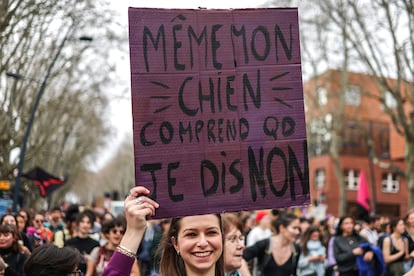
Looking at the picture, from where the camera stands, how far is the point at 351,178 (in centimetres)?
5303

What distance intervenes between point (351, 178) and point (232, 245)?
48952mm

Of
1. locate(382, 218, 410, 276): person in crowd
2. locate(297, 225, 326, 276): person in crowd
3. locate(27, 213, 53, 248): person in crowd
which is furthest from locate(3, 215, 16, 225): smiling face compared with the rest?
locate(382, 218, 410, 276): person in crowd

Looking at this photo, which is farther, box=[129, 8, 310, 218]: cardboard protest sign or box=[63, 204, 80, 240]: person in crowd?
box=[63, 204, 80, 240]: person in crowd

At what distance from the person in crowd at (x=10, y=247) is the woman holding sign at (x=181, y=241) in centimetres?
359

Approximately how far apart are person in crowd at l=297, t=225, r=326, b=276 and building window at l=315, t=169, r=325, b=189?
42.9 metres

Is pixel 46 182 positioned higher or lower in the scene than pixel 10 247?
higher

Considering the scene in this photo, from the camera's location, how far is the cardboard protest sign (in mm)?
3311

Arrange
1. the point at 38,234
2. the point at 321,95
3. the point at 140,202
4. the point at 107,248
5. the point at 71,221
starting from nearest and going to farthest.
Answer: the point at 140,202, the point at 107,248, the point at 38,234, the point at 71,221, the point at 321,95

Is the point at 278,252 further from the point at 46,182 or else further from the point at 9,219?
the point at 46,182

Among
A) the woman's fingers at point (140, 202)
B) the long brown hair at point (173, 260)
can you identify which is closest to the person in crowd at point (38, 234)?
the long brown hair at point (173, 260)

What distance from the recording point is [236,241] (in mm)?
5527

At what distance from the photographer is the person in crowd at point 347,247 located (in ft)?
30.7

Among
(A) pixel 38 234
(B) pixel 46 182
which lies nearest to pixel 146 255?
(A) pixel 38 234

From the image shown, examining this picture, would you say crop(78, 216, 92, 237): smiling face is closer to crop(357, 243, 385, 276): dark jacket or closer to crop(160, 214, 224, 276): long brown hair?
crop(357, 243, 385, 276): dark jacket
